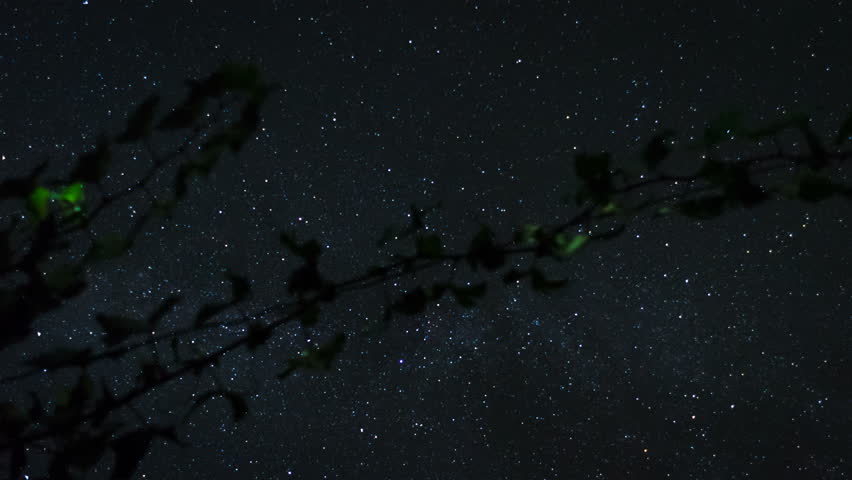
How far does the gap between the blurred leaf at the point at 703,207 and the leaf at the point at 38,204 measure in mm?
362

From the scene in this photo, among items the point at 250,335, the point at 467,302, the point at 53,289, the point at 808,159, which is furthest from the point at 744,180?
the point at 53,289

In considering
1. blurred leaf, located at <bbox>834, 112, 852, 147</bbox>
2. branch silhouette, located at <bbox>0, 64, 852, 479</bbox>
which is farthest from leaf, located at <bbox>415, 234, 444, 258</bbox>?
blurred leaf, located at <bbox>834, 112, 852, 147</bbox>

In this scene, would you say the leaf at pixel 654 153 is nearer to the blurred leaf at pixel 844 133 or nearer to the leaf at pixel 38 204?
the blurred leaf at pixel 844 133

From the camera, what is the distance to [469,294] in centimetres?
44

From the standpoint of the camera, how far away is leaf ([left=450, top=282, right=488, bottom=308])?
0.43 metres

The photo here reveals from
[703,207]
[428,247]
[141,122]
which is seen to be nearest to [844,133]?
[703,207]

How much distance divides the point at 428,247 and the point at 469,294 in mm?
64

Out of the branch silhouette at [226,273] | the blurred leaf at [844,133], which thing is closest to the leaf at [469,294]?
the branch silhouette at [226,273]

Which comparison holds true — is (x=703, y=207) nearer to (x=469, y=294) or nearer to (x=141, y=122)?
(x=469, y=294)

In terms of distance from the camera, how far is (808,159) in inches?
13.4

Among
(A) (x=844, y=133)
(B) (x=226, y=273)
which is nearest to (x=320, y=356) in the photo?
(B) (x=226, y=273)

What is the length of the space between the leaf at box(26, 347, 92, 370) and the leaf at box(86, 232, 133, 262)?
5cm

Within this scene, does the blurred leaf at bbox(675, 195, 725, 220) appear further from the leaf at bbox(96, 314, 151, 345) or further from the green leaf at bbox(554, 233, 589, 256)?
the leaf at bbox(96, 314, 151, 345)

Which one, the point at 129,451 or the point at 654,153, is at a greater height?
the point at 654,153
